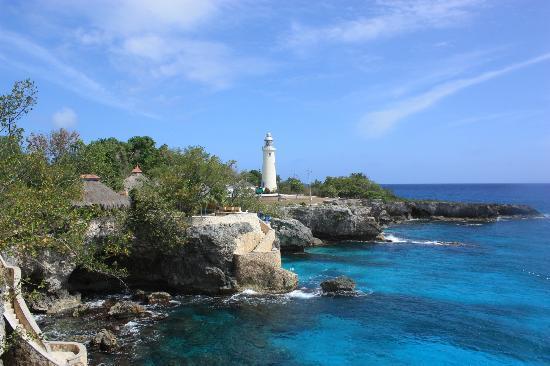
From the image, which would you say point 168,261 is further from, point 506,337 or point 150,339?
point 506,337

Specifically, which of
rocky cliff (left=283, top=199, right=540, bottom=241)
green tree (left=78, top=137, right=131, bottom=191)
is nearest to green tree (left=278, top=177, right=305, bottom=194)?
rocky cliff (left=283, top=199, right=540, bottom=241)

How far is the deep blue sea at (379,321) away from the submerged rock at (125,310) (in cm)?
175

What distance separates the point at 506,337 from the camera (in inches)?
843

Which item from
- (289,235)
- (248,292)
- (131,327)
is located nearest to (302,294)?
(248,292)

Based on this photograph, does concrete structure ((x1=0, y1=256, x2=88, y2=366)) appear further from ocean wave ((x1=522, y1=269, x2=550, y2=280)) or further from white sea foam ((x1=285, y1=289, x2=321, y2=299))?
ocean wave ((x1=522, y1=269, x2=550, y2=280))

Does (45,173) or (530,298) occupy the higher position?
(45,173)

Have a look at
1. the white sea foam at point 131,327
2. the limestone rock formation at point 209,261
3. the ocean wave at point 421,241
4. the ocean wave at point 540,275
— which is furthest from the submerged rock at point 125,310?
the ocean wave at point 421,241

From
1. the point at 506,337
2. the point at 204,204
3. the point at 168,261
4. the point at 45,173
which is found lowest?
the point at 506,337

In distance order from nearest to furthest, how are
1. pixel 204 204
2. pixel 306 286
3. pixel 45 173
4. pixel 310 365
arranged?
pixel 310 365 < pixel 45 173 < pixel 306 286 < pixel 204 204

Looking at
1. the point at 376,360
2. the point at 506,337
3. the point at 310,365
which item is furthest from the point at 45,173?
the point at 506,337

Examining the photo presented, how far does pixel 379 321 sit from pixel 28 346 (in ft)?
52.5

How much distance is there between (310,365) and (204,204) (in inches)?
663

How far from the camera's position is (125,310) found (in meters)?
23.5

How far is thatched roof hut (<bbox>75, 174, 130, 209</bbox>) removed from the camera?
27016 mm
